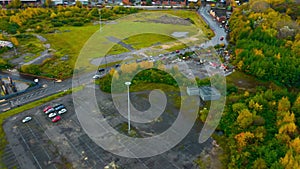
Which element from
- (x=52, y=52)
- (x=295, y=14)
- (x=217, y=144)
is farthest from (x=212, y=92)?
(x=295, y=14)

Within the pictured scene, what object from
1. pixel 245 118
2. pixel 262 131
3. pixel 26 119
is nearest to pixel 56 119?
pixel 26 119

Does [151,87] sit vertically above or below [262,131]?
above

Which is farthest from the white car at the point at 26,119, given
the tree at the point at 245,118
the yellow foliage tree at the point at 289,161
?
the yellow foliage tree at the point at 289,161

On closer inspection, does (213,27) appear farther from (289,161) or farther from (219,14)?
(289,161)

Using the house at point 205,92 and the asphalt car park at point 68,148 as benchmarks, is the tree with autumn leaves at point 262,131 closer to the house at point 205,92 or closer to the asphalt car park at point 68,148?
the house at point 205,92

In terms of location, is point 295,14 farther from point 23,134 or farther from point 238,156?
point 23,134

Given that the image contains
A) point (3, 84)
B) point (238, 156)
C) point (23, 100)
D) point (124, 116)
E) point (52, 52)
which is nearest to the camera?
point (238, 156)

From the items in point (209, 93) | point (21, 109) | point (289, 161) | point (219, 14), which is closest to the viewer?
point (289, 161)
